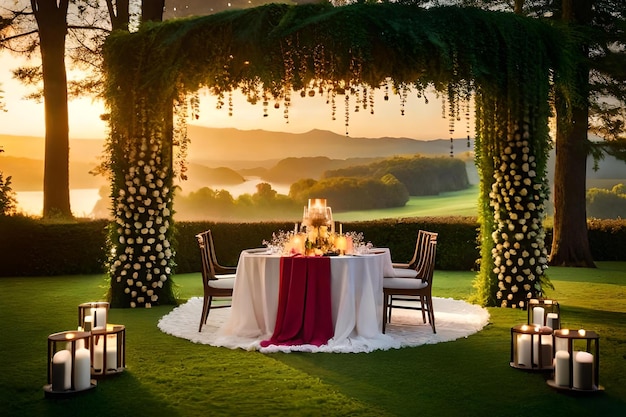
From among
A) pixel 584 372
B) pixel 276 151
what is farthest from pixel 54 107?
pixel 584 372

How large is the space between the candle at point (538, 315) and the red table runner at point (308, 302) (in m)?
1.98

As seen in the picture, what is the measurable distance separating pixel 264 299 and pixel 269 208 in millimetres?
12914

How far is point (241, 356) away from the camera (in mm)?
6238

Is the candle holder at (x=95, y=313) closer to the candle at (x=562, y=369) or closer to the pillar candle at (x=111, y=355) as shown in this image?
the pillar candle at (x=111, y=355)

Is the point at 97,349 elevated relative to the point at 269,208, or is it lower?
lower

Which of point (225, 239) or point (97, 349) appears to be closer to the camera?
point (97, 349)

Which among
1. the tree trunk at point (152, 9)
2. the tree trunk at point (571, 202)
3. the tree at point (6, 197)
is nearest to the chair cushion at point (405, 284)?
the tree trunk at point (152, 9)

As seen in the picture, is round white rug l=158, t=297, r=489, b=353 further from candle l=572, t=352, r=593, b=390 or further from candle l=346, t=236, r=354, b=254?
candle l=572, t=352, r=593, b=390

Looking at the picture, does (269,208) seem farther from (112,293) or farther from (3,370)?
(3,370)

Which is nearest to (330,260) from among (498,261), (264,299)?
(264,299)

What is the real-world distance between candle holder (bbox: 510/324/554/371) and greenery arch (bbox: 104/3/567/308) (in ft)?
10.9

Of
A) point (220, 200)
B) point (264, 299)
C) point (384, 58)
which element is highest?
point (384, 58)

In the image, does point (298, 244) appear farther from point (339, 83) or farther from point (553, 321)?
point (339, 83)

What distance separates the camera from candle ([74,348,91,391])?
16.2ft
